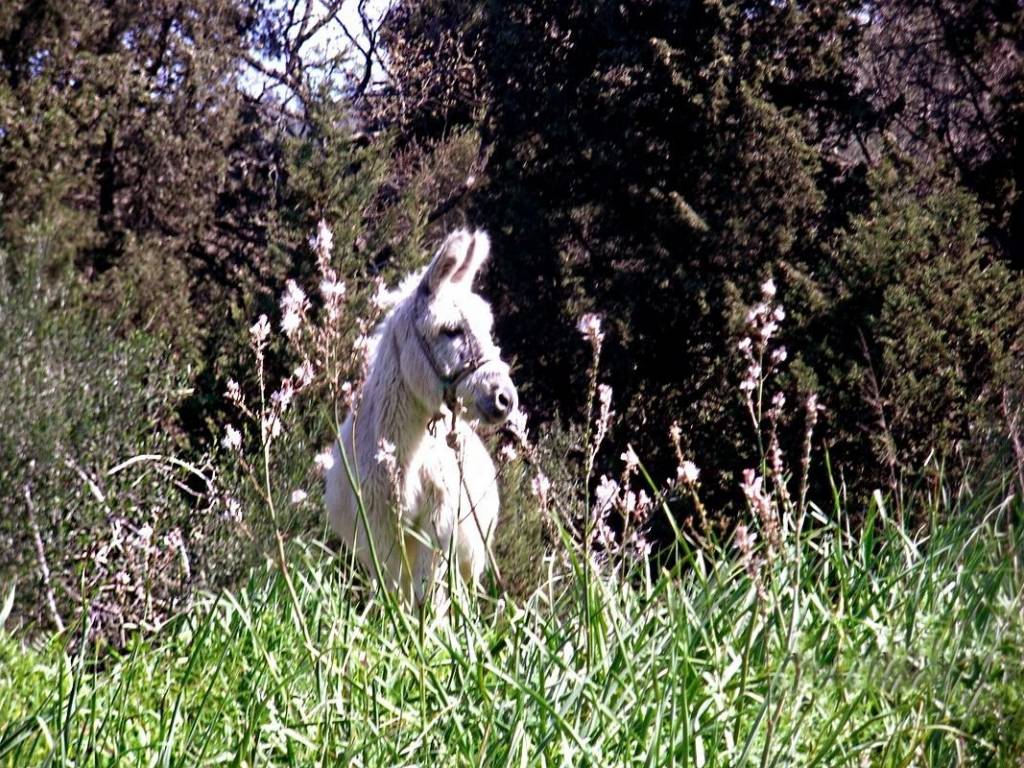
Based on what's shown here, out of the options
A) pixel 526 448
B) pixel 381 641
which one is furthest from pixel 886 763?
pixel 381 641

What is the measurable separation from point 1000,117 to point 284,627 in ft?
51.0

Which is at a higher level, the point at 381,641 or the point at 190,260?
the point at 190,260

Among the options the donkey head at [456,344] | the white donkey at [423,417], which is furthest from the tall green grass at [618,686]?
the white donkey at [423,417]

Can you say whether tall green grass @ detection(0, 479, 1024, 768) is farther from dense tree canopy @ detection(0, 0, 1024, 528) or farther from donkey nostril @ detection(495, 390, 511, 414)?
dense tree canopy @ detection(0, 0, 1024, 528)

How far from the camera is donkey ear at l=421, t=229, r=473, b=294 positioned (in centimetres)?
679

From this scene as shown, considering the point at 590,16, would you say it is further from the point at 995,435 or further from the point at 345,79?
the point at 995,435

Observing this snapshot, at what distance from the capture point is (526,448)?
372 cm

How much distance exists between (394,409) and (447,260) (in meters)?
0.78

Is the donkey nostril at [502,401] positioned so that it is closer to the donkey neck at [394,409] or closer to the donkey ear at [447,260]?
the donkey neck at [394,409]

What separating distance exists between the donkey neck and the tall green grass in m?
2.28

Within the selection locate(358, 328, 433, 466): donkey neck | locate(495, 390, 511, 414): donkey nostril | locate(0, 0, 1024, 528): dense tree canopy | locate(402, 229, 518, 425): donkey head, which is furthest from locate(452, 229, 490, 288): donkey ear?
locate(0, 0, 1024, 528): dense tree canopy

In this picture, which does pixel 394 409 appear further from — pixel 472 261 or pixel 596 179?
pixel 596 179

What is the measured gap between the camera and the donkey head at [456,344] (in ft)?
20.2

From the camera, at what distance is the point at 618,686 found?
3750 mm
